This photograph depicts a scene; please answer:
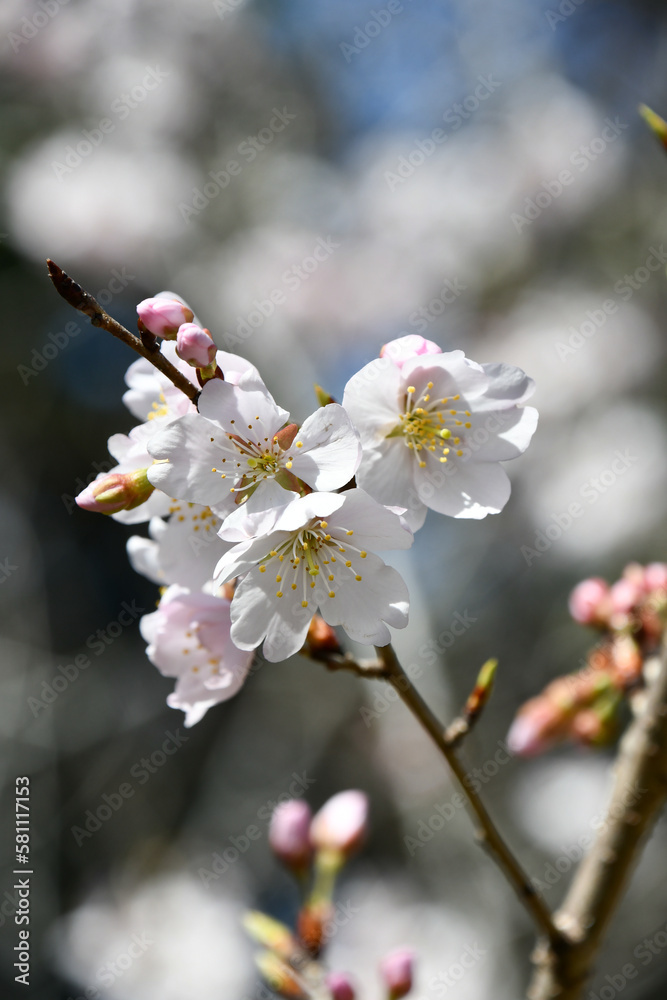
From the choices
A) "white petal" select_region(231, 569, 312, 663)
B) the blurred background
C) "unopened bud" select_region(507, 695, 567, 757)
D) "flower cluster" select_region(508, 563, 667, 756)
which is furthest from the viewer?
the blurred background

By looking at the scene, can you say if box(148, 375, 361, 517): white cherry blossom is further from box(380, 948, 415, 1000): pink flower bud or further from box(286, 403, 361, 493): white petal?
box(380, 948, 415, 1000): pink flower bud

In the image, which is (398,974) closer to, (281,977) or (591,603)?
(281,977)

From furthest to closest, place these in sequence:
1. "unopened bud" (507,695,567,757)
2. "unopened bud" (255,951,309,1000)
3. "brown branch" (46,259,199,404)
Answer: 1. "unopened bud" (507,695,567,757)
2. "unopened bud" (255,951,309,1000)
3. "brown branch" (46,259,199,404)

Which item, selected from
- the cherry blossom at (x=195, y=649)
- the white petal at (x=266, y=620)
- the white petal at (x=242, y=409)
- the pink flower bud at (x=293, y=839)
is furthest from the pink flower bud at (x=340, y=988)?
the white petal at (x=242, y=409)

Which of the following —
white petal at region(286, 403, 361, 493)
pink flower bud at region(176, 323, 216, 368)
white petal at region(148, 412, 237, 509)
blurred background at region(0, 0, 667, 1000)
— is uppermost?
pink flower bud at region(176, 323, 216, 368)

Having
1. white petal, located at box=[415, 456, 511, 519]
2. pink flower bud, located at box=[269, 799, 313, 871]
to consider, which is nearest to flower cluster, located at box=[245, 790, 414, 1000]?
pink flower bud, located at box=[269, 799, 313, 871]
